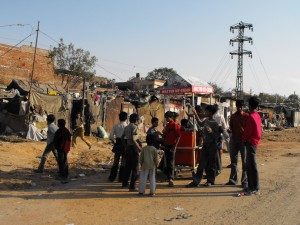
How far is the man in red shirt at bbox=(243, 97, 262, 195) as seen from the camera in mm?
7426

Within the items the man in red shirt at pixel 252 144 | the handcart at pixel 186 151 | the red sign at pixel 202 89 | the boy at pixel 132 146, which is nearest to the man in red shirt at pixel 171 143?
the handcart at pixel 186 151

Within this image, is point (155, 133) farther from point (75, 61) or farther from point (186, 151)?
point (75, 61)

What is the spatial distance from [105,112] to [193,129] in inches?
452

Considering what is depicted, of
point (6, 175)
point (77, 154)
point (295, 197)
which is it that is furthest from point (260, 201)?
point (77, 154)

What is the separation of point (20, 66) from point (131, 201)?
33340 mm

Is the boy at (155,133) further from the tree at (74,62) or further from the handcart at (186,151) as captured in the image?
the tree at (74,62)

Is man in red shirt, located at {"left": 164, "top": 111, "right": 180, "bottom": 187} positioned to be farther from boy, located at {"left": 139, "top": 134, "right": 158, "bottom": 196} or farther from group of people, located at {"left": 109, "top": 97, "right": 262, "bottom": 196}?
boy, located at {"left": 139, "top": 134, "right": 158, "bottom": 196}

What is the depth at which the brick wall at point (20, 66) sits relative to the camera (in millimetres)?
34781

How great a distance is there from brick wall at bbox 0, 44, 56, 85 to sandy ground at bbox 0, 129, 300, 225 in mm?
26612

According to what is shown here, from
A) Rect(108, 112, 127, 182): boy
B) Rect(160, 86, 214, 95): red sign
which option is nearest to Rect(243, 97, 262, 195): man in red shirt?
Rect(160, 86, 214, 95): red sign

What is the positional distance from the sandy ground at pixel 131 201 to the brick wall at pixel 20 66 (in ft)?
87.3

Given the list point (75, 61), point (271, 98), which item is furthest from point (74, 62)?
point (271, 98)

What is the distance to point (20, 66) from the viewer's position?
36.8 metres

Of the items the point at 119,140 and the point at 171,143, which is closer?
the point at 171,143
